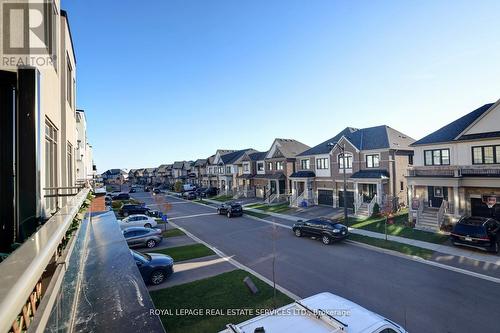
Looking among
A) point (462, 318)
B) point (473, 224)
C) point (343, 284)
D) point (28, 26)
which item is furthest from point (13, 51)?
point (473, 224)

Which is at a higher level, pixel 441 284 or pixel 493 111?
pixel 493 111

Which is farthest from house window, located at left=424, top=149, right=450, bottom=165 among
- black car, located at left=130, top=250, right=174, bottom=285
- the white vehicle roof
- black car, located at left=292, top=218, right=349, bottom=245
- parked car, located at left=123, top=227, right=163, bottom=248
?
parked car, located at left=123, top=227, right=163, bottom=248

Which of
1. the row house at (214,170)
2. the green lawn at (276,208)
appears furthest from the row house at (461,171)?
the row house at (214,170)

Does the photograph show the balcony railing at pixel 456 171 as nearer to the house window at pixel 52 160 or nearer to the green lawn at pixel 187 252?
the green lawn at pixel 187 252

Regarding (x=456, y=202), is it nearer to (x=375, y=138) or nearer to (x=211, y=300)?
(x=375, y=138)

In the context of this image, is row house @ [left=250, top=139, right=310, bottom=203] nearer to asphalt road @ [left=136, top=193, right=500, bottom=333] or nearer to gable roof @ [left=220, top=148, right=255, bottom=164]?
gable roof @ [left=220, top=148, right=255, bottom=164]

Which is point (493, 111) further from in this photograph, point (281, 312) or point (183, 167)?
point (183, 167)
